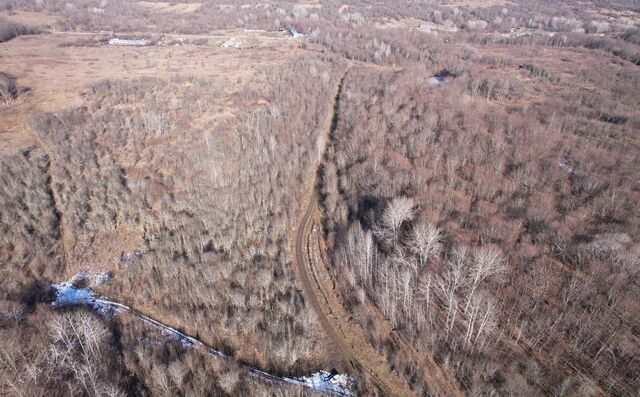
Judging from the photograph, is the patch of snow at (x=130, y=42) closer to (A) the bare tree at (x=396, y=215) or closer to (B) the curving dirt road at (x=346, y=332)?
(B) the curving dirt road at (x=346, y=332)

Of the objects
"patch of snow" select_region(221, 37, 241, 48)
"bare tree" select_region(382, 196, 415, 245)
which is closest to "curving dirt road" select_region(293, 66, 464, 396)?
"bare tree" select_region(382, 196, 415, 245)

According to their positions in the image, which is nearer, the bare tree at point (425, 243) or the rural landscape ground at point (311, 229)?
the rural landscape ground at point (311, 229)

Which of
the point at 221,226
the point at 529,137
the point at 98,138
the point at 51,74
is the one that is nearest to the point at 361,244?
the point at 221,226

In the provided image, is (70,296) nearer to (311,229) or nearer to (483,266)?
(311,229)

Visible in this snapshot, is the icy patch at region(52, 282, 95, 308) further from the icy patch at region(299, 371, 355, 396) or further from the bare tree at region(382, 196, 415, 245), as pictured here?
the bare tree at region(382, 196, 415, 245)

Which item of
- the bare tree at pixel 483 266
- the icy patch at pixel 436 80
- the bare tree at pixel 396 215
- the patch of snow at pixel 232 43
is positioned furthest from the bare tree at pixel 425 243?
the patch of snow at pixel 232 43

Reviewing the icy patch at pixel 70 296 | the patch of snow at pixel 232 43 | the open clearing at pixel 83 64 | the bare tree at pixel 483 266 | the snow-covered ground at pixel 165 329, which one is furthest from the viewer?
the patch of snow at pixel 232 43

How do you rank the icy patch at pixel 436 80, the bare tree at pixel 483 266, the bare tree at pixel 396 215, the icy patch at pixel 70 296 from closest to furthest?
1. the bare tree at pixel 483 266
2. the icy patch at pixel 70 296
3. the bare tree at pixel 396 215
4. the icy patch at pixel 436 80

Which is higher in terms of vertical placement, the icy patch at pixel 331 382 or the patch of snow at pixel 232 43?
the patch of snow at pixel 232 43
